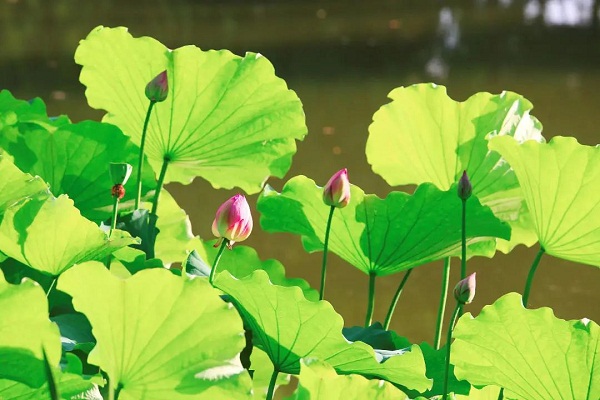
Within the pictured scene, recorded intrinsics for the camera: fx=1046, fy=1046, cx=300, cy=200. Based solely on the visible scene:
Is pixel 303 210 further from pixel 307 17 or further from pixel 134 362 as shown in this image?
pixel 307 17

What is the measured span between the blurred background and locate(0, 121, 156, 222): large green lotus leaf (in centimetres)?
134

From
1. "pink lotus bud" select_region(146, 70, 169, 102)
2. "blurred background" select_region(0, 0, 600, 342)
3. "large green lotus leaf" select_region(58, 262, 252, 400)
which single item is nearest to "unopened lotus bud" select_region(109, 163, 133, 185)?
"pink lotus bud" select_region(146, 70, 169, 102)

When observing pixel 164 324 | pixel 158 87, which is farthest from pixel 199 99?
pixel 164 324

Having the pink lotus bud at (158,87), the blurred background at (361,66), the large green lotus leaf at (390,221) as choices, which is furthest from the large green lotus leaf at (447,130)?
the blurred background at (361,66)

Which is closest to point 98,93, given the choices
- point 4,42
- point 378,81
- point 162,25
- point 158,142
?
point 158,142

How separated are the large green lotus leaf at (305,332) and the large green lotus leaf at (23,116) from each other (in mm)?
274

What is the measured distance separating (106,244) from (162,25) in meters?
4.75

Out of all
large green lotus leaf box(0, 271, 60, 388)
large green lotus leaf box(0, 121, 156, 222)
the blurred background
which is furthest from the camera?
the blurred background

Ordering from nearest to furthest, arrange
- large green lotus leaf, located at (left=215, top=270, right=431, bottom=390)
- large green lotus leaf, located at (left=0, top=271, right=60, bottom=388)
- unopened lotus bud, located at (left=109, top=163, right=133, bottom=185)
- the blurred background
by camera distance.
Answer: large green lotus leaf, located at (left=0, top=271, right=60, bottom=388) < large green lotus leaf, located at (left=215, top=270, right=431, bottom=390) < unopened lotus bud, located at (left=109, top=163, right=133, bottom=185) < the blurred background

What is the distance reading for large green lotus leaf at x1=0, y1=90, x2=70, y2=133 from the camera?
75cm

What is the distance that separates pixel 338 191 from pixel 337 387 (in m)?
0.21

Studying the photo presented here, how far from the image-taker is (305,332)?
0.54 meters

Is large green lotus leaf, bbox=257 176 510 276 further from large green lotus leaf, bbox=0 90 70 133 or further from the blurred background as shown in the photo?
the blurred background

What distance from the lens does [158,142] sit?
2.57 feet
